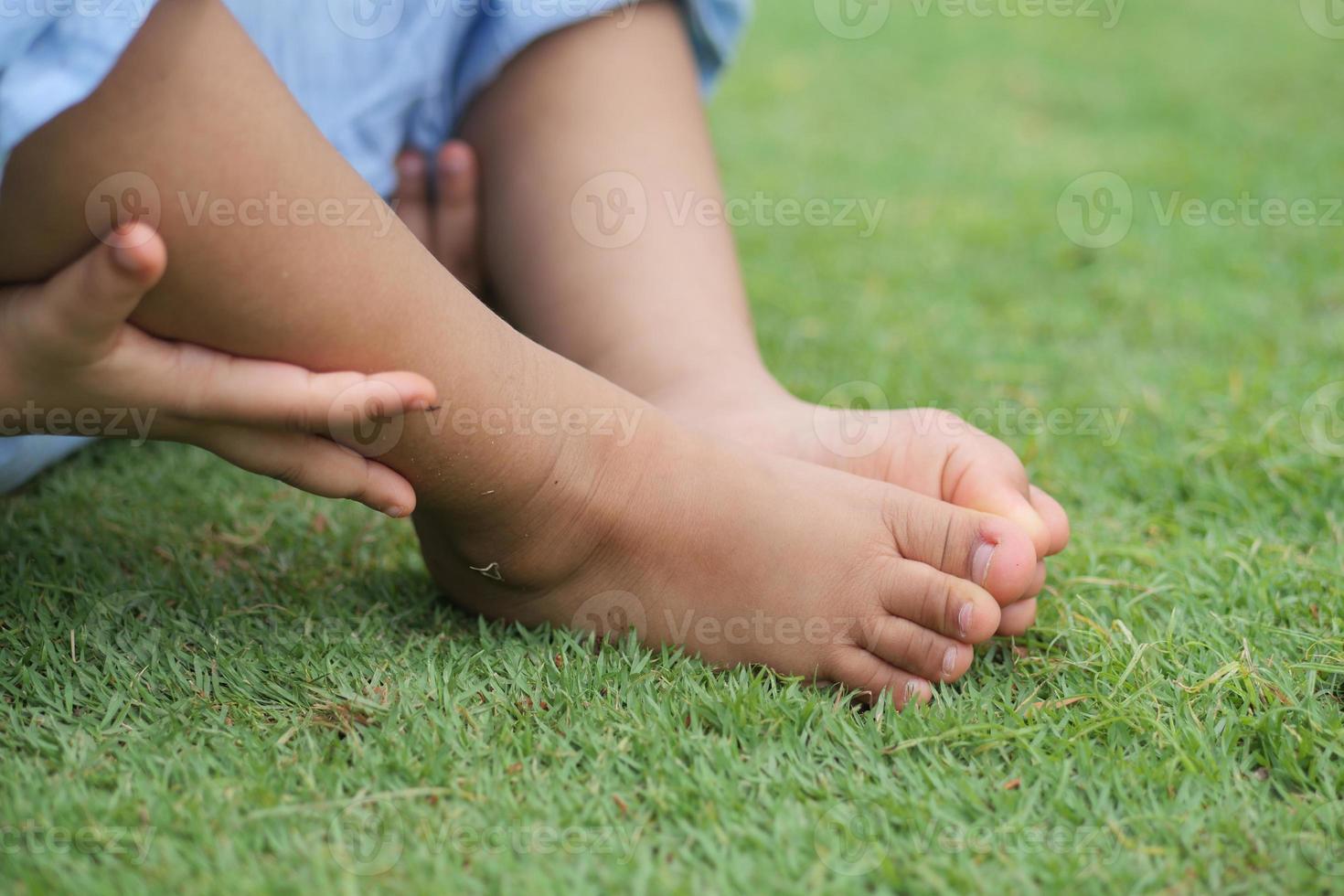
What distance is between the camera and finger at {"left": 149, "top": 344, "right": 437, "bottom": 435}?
76cm

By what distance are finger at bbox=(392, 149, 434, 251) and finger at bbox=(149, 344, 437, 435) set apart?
1.93 feet

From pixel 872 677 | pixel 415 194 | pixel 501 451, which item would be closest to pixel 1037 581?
pixel 872 677

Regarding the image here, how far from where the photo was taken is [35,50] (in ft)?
2.21

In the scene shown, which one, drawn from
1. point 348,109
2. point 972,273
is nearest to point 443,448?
point 348,109

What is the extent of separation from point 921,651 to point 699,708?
182 millimetres

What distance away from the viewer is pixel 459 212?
131 centimetres

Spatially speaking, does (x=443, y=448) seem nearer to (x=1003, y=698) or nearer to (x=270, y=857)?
(x=270, y=857)

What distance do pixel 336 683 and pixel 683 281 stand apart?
1.72 ft

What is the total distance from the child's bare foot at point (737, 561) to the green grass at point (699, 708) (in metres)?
0.04

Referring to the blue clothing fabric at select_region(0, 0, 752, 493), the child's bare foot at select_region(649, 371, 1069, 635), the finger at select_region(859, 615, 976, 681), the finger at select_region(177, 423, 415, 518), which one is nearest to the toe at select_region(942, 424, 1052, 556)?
the child's bare foot at select_region(649, 371, 1069, 635)

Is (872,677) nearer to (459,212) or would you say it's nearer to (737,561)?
(737,561)

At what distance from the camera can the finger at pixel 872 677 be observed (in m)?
0.89

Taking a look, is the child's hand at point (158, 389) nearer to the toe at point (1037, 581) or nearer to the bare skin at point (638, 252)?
the bare skin at point (638, 252)

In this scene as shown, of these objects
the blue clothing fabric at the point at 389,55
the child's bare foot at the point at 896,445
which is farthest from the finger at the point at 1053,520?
the blue clothing fabric at the point at 389,55
